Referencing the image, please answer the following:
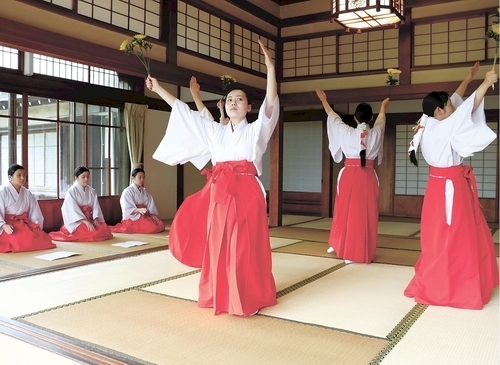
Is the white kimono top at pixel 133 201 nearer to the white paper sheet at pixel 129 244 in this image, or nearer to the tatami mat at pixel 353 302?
the white paper sheet at pixel 129 244

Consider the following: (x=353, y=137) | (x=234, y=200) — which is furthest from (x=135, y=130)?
(x=234, y=200)

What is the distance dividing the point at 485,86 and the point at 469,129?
12.4 inches

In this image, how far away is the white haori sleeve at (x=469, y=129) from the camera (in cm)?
345

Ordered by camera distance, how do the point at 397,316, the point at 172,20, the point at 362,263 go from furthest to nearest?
the point at 172,20 < the point at 362,263 < the point at 397,316

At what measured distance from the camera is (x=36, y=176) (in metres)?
7.56

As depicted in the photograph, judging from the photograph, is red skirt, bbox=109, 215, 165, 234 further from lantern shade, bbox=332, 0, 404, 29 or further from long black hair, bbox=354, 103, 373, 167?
lantern shade, bbox=332, 0, 404, 29

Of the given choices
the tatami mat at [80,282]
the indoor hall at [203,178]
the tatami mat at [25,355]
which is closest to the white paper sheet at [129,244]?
the indoor hall at [203,178]

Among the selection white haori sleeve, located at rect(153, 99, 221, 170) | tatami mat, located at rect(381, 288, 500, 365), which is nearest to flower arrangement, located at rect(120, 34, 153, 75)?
white haori sleeve, located at rect(153, 99, 221, 170)

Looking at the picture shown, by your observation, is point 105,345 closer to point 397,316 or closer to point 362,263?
point 397,316

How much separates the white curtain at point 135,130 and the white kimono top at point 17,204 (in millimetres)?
2719

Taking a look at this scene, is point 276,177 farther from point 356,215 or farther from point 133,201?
point 356,215

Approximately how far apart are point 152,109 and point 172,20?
126 inches

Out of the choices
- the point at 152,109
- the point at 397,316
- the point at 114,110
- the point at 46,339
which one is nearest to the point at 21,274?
the point at 46,339

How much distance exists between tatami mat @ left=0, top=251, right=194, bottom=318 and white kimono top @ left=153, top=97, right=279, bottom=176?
1278 mm
